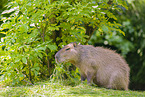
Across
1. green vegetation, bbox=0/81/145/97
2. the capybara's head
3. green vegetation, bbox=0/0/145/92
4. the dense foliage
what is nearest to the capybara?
the capybara's head

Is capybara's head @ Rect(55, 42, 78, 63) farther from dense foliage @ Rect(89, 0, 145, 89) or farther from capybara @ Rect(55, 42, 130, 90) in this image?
dense foliage @ Rect(89, 0, 145, 89)

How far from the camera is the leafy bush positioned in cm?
398

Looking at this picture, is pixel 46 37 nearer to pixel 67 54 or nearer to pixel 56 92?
pixel 67 54

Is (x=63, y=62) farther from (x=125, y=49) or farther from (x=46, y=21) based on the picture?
(x=125, y=49)

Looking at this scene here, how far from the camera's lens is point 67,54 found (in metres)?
4.17

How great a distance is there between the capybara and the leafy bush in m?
0.25

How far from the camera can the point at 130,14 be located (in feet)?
21.5

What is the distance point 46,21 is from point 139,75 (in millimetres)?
3168

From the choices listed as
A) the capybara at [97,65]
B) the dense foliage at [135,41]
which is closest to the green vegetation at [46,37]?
the capybara at [97,65]

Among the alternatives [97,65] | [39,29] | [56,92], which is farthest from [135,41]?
[56,92]

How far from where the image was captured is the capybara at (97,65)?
414 centimetres

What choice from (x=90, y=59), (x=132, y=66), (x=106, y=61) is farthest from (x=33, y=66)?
(x=132, y=66)

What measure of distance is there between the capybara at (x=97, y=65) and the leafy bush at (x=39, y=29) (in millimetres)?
253

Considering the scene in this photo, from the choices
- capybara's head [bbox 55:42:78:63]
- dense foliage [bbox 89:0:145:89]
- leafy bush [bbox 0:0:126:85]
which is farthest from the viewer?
dense foliage [bbox 89:0:145:89]
